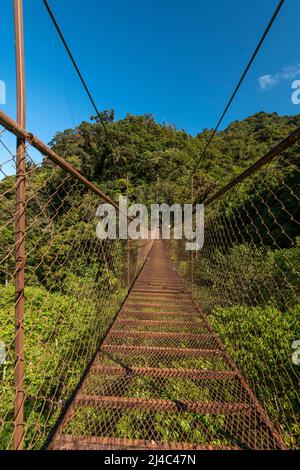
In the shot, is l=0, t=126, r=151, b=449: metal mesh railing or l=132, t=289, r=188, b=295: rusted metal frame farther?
l=132, t=289, r=188, b=295: rusted metal frame

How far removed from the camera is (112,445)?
631mm

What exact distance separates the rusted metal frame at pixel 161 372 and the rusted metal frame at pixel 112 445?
1.00 ft

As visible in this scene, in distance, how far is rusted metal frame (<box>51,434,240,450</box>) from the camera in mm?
612

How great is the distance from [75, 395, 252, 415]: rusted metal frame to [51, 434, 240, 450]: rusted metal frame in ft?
0.39

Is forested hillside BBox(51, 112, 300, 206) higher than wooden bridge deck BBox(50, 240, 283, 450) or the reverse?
higher

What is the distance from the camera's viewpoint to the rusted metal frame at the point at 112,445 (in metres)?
0.61

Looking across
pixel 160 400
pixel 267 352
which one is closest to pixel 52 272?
pixel 160 400

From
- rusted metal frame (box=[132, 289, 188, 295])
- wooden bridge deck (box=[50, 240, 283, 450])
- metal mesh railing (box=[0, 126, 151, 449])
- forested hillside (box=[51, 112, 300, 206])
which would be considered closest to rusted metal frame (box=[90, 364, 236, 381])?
wooden bridge deck (box=[50, 240, 283, 450])

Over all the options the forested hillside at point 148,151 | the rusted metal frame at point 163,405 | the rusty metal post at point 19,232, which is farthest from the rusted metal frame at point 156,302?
the forested hillside at point 148,151

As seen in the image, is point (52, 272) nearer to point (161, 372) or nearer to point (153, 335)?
point (153, 335)

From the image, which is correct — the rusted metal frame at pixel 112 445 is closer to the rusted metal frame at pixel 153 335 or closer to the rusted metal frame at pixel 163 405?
the rusted metal frame at pixel 163 405

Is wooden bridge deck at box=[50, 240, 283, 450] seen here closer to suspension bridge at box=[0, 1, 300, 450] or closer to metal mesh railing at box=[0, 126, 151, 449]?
suspension bridge at box=[0, 1, 300, 450]

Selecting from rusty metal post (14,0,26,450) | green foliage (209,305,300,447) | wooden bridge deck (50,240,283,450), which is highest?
rusty metal post (14,0,26,450)
